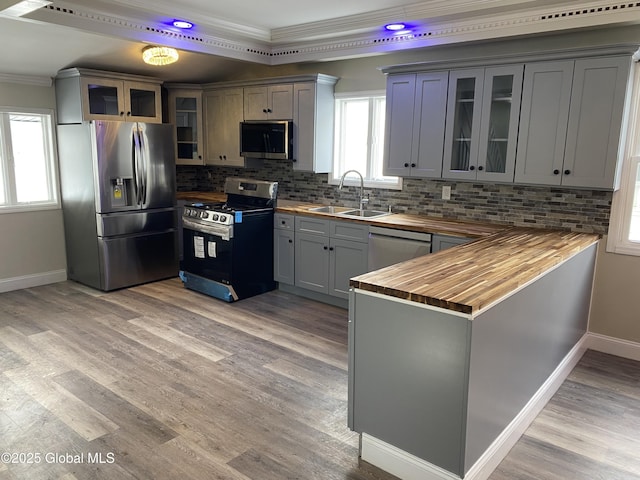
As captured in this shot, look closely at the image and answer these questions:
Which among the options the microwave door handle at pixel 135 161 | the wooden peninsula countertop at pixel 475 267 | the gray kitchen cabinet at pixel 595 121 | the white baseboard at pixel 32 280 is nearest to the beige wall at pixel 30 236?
the white baseboard at pixel 32 280

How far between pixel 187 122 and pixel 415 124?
3118 millimetres

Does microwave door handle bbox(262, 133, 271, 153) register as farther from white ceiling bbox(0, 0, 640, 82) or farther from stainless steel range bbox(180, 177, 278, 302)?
white ceiling bbox(0, 0, 640, 82)

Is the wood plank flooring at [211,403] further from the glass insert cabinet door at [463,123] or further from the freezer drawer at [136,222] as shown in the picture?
the glass insert cabinet door at [463,123]

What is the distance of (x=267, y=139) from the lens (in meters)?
5.27

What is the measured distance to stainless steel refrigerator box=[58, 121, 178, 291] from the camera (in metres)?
4.86

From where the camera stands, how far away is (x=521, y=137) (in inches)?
144

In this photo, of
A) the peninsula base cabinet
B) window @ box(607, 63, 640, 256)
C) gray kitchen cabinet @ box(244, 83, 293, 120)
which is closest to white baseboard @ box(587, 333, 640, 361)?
window @ box(607, 63, 640, 256)

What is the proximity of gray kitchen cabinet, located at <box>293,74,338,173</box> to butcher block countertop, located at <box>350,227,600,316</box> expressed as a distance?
2.19 m

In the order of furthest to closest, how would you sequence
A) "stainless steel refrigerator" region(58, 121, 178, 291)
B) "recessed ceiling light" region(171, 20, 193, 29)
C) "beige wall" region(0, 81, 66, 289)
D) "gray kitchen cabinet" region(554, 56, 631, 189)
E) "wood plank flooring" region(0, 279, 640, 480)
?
1. "beige wall" region(0, 81, 66, 289)
2. "stainless steel refrigerator" region(58, 121, 178, 291)
3. "recessed ceiling light" region(171, 20, 193, 29)
4. "gray kitchen cabinet" region(554, 56, 631, 189)
5. "wood plank flooring" region(0, 279, 640, 480)

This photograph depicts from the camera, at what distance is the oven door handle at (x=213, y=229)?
471 centimetres

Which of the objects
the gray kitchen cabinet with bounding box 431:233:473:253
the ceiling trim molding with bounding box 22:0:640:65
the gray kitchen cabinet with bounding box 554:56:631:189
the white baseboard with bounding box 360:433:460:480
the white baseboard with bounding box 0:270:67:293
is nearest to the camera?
the white baseboard with bounding box 360:433:460:480

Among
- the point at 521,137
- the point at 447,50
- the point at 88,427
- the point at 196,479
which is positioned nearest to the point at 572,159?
the point at 521,137

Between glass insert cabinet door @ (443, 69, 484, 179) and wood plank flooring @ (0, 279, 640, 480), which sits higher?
glass insert cabinet door @ (443, 69, 484, 179)

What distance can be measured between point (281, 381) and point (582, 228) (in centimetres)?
255
